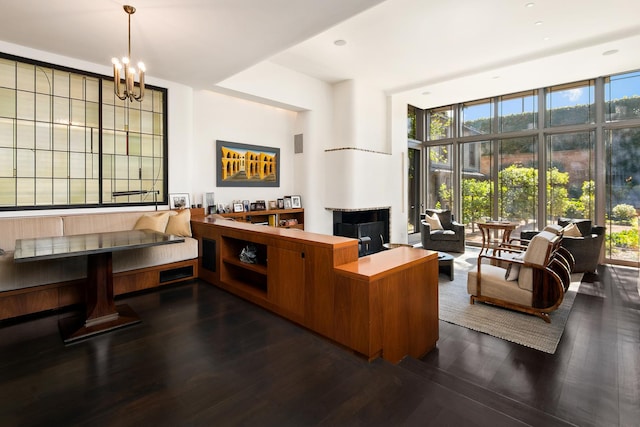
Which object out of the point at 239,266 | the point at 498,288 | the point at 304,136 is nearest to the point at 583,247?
the point at 498,288

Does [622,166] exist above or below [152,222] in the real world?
above

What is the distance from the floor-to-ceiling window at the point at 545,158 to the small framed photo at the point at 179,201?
20.4 feet

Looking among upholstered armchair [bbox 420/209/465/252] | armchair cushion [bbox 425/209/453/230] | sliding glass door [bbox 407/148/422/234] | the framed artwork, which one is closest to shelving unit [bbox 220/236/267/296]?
the framed artwork

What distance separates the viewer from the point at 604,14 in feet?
13.4

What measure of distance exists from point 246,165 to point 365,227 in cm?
272

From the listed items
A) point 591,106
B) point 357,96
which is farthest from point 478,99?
point 357,96

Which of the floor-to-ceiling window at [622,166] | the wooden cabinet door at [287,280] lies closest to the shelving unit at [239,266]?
the wooden cabinet door at [287,280]

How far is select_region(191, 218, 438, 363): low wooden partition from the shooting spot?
7.55 ft

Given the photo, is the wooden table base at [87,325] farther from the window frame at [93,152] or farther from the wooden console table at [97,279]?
the window frame at [93,152]

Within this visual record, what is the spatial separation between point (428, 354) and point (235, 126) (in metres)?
4.78

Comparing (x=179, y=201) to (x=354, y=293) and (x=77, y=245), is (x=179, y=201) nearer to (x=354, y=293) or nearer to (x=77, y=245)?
(x=77, y=245)

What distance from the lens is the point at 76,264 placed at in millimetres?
A: 3400

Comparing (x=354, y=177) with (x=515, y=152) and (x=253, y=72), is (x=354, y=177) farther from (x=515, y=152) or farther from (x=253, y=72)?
(x=515, y=152)

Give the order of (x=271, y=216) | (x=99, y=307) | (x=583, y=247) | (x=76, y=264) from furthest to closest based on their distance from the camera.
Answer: (x=271, y=216)
(x=583, y=247)
(x=76, y=264)
(x=99, y=307)
